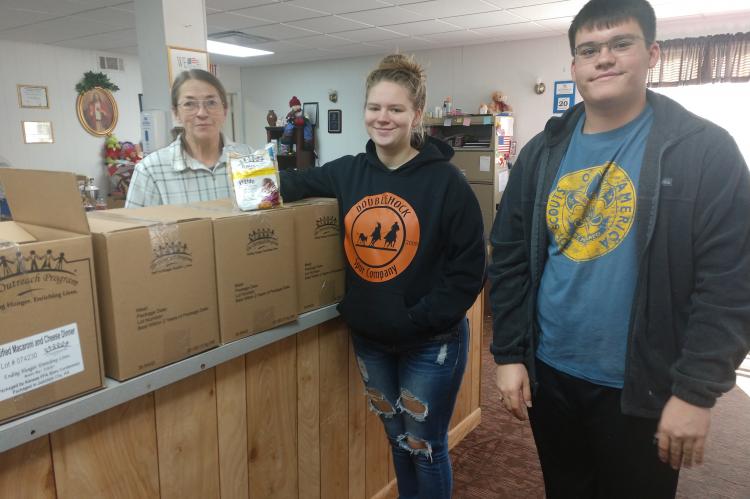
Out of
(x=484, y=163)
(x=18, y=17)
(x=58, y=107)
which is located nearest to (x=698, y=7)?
(x=484, y=163)

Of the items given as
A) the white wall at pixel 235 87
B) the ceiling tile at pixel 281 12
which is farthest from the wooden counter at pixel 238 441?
the white wall at pixel 235 87

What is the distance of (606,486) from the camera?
1161 millimetres

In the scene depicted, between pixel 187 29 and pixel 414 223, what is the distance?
2.11m

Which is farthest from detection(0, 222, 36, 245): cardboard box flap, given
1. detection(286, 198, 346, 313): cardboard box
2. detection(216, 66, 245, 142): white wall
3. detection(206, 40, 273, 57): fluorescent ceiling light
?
detection(216, 66, 245, 142): white wall

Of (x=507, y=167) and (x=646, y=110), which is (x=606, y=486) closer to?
(x=646, y=110)

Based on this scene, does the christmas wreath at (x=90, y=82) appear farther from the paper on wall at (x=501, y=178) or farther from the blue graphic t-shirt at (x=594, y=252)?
the blue graphic t-shirt at (x=594, y=252)

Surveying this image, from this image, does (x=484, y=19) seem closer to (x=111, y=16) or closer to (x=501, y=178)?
(x=501, y=178)

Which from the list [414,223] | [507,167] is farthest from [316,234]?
[507,167]

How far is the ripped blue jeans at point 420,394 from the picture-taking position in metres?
1.44

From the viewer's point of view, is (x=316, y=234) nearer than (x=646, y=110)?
No

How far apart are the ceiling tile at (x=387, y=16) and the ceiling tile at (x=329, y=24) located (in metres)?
0.13

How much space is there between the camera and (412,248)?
4.56ft

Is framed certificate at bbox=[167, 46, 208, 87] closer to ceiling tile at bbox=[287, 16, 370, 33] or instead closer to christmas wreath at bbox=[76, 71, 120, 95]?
ceiling tile at bbox=[287, 16, 370, 33]

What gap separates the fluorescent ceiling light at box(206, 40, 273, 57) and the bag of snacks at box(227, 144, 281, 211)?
534cm
